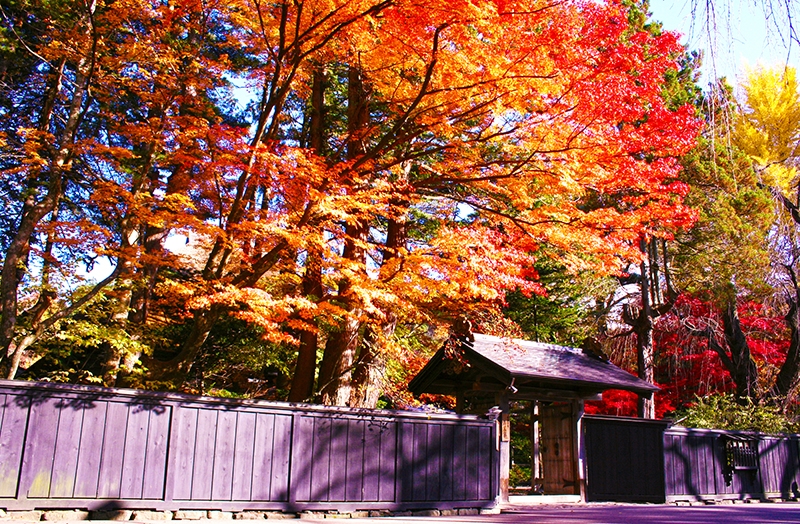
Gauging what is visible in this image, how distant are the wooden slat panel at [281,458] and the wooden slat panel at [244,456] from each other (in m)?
0.35

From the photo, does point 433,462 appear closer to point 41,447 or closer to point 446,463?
point 446,463

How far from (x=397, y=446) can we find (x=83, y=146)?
24.3 ft

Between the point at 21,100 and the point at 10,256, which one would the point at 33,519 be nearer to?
the point at 10,256

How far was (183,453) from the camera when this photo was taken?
9055 millimetres

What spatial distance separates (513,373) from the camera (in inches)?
509

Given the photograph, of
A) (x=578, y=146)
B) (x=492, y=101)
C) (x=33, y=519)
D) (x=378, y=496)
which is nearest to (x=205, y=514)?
(x=33, y=519)

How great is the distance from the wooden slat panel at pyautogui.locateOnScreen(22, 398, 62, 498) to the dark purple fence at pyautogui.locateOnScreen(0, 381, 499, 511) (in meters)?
0.01

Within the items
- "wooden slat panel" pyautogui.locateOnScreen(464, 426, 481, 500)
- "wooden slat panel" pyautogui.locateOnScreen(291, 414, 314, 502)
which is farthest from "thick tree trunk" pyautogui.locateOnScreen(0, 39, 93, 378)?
"wooden slat panel" pyautogui.locateOnScreen(464, 426, 481, 500)

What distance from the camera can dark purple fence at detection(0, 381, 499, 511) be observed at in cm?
809

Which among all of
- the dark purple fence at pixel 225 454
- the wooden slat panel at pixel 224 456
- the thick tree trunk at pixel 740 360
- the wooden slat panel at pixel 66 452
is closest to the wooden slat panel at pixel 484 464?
the dark purple fence at pixel 225 454

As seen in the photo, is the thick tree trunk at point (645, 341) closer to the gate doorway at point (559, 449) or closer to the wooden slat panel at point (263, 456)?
the gate doorway at point (559, 449)

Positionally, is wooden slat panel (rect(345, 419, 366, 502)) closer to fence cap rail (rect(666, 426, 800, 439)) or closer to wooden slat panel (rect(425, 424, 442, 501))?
wooden slat panel (rect(425, 424, 442, 501))

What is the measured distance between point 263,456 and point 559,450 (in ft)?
25.7

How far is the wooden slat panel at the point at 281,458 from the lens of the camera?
965cm
